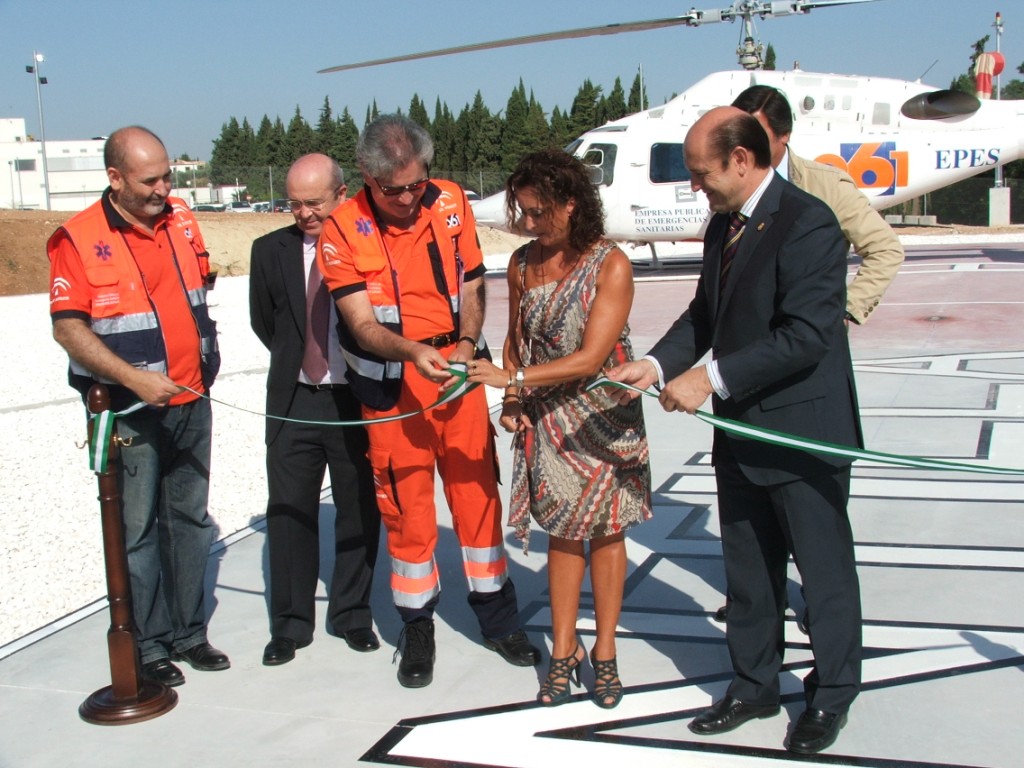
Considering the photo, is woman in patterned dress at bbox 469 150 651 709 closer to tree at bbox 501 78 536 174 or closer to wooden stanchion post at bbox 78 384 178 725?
wooden stanchion post at bbox 78 384 178 725

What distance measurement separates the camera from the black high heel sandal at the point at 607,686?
3.88 m

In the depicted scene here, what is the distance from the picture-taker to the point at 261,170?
44.0m

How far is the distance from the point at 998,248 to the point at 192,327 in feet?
82.7

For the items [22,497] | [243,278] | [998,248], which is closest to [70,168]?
[243,278]

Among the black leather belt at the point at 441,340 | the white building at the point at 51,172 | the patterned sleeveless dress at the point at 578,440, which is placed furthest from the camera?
the white building at the point at 51,172

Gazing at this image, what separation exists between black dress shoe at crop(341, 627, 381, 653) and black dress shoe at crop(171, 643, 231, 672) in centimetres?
51

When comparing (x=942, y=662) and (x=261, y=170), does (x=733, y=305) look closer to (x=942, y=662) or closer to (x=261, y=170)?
(x=942, y=662)

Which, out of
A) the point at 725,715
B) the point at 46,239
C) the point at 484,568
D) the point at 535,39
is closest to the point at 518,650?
the point at 484,568

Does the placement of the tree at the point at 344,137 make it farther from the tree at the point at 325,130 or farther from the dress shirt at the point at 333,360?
the dress shirt at the point at 333,360

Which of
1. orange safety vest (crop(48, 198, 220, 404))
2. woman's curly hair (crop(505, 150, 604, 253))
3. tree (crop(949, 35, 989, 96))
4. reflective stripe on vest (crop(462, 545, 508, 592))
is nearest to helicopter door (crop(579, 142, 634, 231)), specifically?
reflective stripe on vest (crop(462, 545, 508, 592))

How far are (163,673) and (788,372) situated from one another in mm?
2701

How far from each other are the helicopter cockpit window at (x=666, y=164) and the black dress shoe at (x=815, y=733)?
57.9 feet

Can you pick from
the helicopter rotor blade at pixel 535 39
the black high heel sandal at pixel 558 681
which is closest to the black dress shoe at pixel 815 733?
the black high heel sandal at pixel 558 681

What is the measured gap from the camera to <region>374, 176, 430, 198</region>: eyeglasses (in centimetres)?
402
